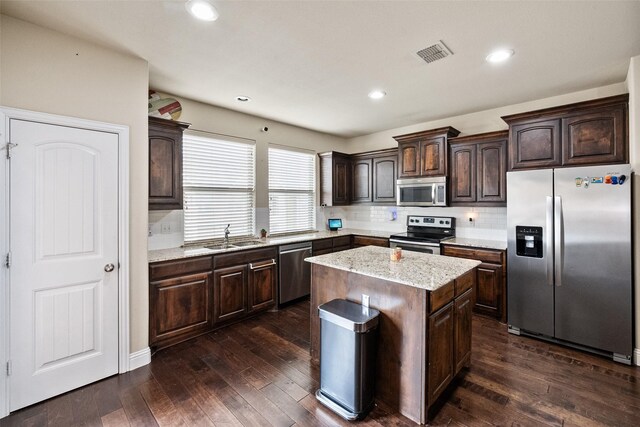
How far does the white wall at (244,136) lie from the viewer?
3.54m

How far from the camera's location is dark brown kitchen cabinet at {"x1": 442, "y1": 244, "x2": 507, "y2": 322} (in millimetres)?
3564

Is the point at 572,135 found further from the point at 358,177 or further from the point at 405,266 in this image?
the point at 358,177

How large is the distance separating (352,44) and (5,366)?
357 cm

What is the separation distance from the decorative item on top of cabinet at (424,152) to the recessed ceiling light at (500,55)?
1.58m

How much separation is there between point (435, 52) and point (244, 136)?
9.24 ft

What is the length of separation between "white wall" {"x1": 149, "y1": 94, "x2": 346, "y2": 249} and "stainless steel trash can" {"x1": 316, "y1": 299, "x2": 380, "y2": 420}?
2.39m

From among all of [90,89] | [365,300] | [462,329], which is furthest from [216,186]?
[462,329]

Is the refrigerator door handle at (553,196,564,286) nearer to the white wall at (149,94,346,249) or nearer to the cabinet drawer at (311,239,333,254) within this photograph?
the cabinet drawer at (311,239,333,254)

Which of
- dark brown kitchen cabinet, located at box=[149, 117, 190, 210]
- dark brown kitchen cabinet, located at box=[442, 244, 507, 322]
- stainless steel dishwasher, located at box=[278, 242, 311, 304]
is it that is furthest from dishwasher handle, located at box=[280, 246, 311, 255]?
dark brown kitchen cabinet, located at box=[442, 244, 507, 322]

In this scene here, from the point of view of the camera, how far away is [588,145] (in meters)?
2.98

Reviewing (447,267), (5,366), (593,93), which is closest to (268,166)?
(447,267)

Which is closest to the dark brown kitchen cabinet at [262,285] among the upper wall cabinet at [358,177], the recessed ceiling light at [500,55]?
the upper wall cabinet at [358,177]

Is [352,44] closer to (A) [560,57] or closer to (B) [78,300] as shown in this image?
(A) [560,57]

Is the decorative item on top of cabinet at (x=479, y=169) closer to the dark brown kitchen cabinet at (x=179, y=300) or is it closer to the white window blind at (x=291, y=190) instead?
the white window blind at (x=291, y=190)
